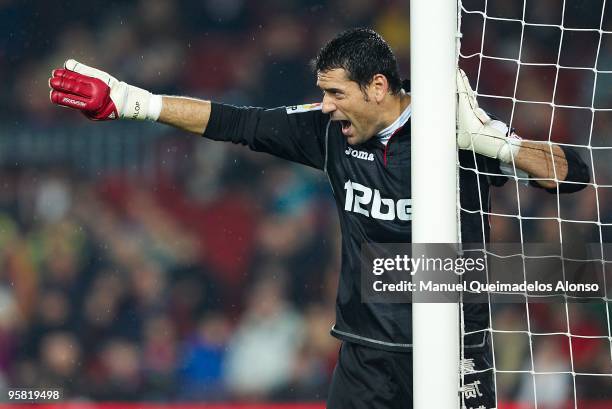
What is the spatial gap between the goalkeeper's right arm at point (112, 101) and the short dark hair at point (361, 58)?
1.29ft

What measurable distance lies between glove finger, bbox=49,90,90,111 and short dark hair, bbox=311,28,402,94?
0.68 m

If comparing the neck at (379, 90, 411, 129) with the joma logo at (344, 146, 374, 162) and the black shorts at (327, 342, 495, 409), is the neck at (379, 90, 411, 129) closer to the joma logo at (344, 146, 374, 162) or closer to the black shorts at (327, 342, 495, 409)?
the joma logo at (344, 146, 374, 162)

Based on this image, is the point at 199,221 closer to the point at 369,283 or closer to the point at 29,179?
the point at 29,179

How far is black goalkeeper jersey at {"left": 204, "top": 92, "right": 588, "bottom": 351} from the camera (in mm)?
2896

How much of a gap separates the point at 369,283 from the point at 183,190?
3.76 meters

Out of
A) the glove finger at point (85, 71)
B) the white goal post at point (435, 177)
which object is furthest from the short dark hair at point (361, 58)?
the glove finger at point (85, 71)

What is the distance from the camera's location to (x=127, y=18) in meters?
6.99

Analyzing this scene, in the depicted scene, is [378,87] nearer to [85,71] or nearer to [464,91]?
[464,91]

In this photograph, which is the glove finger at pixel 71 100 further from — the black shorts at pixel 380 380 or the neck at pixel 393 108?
the black shorts at pixel 380 380

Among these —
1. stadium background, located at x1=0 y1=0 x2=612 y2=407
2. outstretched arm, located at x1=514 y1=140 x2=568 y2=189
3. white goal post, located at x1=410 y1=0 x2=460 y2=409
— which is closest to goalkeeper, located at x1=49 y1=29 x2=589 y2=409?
outstretched arm, located at x1=514 y1=140 x2=568 y2=189

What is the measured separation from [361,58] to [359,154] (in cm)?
29

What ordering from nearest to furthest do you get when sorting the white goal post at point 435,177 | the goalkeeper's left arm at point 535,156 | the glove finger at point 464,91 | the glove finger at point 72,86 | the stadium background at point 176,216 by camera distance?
the white goal post at point 435,177, the glove finger at point 464,91, the goalkeeper's left arm at point 535,156, the glove finger at point 72,86, the stadium background at point 176,216

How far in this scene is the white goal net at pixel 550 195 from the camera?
5617mm

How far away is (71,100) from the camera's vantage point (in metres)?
2.82
